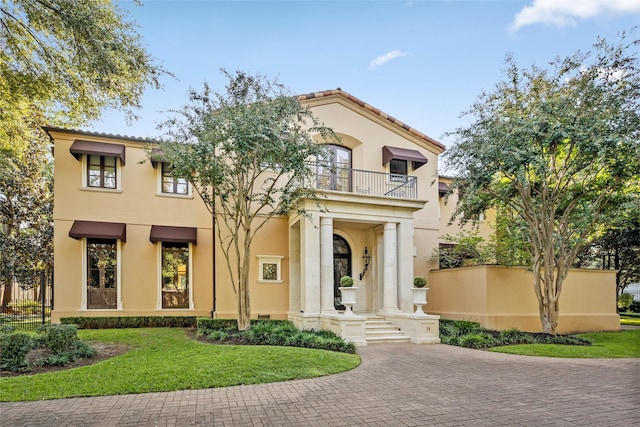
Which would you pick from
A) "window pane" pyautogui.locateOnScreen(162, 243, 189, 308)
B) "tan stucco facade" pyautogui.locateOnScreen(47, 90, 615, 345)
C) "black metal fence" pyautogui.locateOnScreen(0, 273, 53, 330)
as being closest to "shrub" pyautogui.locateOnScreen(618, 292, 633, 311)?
"tan stucco facade" pyautogui.locateOnScreen(47, 90, 615, 345)

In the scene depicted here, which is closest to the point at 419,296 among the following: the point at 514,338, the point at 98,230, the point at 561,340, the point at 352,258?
the point at 514,338

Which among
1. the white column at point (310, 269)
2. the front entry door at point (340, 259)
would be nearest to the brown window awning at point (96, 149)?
the white column at point (310, 269)

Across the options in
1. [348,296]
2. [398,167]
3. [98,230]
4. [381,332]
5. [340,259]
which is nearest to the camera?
[348,296]

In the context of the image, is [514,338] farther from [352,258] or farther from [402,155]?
[402,155]

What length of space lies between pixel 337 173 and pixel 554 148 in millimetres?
7464

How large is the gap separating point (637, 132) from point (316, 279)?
1021 centimetres

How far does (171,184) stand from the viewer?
52.1ft

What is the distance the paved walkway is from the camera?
200 inches

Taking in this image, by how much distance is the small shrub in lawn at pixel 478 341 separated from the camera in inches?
434

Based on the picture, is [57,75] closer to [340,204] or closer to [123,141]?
[123,141]

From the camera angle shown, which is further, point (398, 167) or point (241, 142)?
point (398, 167)

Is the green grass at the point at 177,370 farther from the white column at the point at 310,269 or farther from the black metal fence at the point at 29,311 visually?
the black metal fence at the point at 29,311

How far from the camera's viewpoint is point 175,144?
11562mm

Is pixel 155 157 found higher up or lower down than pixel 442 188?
higher up
